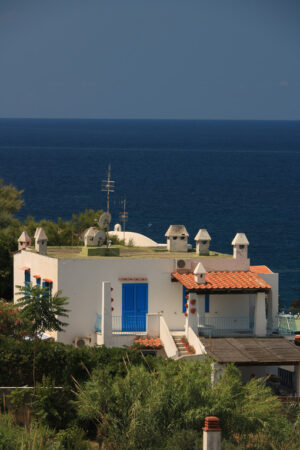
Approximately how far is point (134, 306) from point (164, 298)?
1.19 metres

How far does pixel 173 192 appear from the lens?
167m

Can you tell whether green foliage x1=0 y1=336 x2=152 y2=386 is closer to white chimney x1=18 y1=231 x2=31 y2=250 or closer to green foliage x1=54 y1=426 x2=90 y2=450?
green foliage x1=54 y1=426 x2=90 y2=450

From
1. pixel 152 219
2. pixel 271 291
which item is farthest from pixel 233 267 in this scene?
pixel 152 219

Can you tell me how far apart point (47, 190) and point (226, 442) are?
143 metres

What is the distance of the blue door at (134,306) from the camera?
37.9 meters

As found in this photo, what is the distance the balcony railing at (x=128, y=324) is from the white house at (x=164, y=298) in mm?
37

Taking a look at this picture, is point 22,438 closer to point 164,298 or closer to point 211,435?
point 211,435

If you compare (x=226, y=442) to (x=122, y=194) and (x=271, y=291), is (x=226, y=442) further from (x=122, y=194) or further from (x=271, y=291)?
(x=122, y=194)

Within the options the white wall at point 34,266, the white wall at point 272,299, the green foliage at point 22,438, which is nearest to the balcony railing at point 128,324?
the white wall at point 34,266

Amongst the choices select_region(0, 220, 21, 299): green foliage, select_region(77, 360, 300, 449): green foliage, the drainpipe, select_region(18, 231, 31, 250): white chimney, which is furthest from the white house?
the drainpipe

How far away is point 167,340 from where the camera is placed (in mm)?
36000

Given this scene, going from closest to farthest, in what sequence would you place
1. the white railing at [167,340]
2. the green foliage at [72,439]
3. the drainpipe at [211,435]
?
the drainpipe at [211,435], the green foliage at [72,439], the white railing at [167,340]

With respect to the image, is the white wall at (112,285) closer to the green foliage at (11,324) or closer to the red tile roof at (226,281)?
the red tile roof at (226,281)

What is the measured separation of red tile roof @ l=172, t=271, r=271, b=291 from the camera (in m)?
36.8
